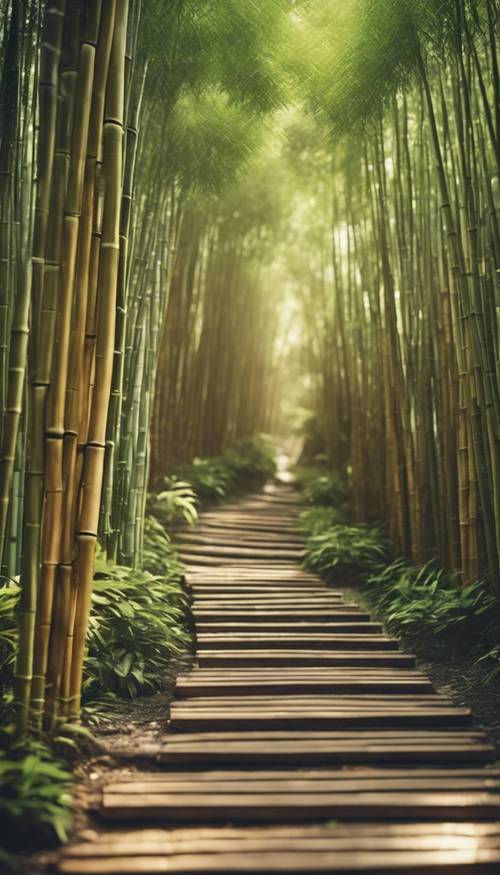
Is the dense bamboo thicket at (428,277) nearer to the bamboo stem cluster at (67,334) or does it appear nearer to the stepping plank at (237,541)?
the stepping plank at (237,541)

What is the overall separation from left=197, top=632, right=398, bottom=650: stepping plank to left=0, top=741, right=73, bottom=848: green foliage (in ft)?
3.30

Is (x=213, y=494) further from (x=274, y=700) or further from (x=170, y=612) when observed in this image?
(x=274, y=700)

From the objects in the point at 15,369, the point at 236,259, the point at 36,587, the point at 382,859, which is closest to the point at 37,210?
the point at 15,369

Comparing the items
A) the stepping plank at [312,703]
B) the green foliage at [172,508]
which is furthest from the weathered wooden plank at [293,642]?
the green foliage at [172,508]

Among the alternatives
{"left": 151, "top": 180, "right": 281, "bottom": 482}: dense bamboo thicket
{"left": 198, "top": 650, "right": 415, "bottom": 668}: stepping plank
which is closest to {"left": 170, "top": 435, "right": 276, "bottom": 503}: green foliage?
{"left": 151, "top": 180, "right": 281, "bottom": 482}: dense bamboo thicket

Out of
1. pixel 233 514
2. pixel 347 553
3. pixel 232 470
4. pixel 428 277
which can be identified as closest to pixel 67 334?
pixel 428 277

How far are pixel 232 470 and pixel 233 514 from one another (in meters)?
1.07

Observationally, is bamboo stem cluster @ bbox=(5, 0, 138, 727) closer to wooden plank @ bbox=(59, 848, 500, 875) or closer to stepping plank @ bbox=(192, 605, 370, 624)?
wooden plank @ bbox=(59, 848, 500, 875)

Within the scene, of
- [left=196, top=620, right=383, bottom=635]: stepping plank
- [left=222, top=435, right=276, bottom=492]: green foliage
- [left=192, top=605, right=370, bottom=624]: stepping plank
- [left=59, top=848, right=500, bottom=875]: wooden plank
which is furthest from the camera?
[left=222, top=435, right=276, bottom=492]: green foliage

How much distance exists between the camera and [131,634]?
99.3 inches

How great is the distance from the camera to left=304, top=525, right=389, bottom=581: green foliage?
12.6 ft

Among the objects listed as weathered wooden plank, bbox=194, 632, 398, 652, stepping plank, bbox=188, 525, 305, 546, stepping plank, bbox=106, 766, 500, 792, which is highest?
stepping plank, bbox=188, 525, 305, 546

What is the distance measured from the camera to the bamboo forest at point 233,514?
5.34ft

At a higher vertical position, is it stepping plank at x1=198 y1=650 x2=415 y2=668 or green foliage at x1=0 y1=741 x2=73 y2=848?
stepping plank at x1=198 y1=650 x2=415 y2=668
